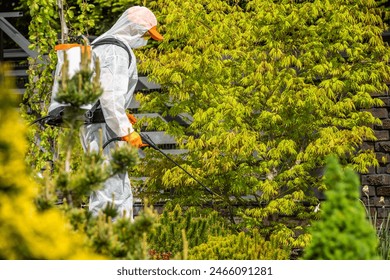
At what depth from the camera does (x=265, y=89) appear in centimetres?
675

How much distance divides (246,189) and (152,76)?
115 centimetres

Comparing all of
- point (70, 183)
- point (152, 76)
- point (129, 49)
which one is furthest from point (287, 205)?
point (70, 183)

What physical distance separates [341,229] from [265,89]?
12.8 feet

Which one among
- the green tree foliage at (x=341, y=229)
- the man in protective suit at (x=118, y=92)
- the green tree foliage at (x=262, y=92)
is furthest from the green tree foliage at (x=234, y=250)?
the green tree foliage at (x=341, y=229)

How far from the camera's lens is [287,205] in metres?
6.75

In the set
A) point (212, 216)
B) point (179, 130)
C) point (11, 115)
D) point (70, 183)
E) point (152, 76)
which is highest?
point (11, 115)

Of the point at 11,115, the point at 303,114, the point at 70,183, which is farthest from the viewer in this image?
the point at 303,114

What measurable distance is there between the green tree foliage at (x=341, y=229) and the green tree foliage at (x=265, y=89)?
12.0 feet

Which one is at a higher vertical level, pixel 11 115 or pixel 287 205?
pixel 11 115

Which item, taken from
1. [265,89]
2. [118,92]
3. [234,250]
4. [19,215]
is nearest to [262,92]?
[265,89]

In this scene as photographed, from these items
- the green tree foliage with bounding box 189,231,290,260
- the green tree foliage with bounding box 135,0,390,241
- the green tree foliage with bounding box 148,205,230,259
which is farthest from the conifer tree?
the green tree foliage with bounding box 135,0,390,241

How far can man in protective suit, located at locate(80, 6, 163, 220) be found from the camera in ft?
15.2

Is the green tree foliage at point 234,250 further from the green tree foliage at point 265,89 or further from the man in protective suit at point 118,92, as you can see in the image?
the green tree foliage at point 265,89
